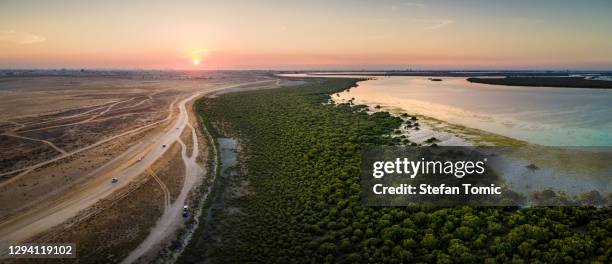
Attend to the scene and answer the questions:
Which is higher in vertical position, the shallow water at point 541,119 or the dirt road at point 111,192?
the shallow water at point 541,119

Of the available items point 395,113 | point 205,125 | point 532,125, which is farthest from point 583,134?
point 205,125

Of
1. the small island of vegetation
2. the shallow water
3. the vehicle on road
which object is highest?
the small island of vegetation

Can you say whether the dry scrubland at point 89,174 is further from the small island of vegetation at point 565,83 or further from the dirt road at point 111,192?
the small island of vegetation at point 565,83

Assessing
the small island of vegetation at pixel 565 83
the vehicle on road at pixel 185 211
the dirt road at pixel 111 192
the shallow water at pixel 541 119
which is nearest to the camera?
the dirt road at pixel 111 192

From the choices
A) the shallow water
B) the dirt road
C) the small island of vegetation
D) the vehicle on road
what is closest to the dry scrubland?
the dirt road

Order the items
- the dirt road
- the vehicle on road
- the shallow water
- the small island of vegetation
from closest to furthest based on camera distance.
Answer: the dirt road → the vehicle on road → the shallow water → the small island of vegetation

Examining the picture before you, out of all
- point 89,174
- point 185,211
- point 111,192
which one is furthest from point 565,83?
point 89,174

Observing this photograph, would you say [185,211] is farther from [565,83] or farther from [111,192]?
[565,83]

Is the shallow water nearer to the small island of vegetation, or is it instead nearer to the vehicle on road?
the vehicle on road

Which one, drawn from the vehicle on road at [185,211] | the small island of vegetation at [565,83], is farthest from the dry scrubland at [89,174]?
the small island of vegetation at [565,83]

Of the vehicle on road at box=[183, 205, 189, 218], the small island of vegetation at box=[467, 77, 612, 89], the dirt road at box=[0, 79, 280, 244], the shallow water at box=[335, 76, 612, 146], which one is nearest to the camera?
the dirt road at box=[0, 79, 280, 244]

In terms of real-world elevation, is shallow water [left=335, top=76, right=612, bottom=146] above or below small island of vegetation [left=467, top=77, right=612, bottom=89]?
below
